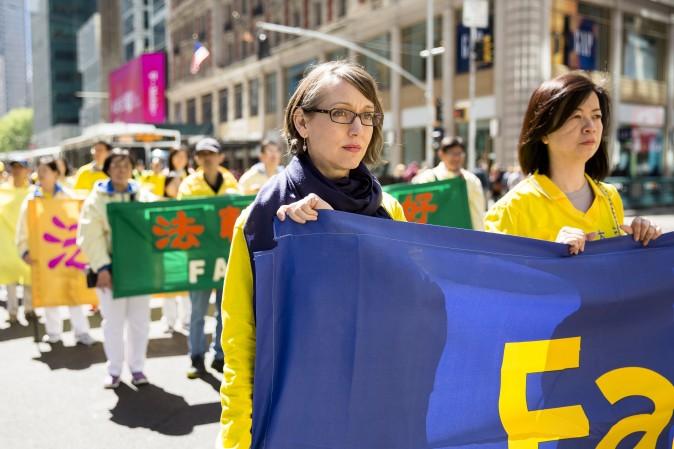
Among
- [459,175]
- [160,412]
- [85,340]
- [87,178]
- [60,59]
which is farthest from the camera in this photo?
[60,59]

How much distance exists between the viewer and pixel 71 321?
296 inches

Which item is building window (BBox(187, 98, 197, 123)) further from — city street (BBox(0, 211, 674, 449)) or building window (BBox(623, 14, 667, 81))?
city street (BBox(0, 211, 674, 449))

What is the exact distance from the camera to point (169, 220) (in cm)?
645

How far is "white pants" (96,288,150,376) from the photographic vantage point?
5758mm

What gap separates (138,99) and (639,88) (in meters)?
43.2

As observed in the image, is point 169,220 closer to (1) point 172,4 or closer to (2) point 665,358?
(2) point 665,358

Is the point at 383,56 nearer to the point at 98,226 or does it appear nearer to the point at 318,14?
the point at 318,14

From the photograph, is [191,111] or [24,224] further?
[191,111]

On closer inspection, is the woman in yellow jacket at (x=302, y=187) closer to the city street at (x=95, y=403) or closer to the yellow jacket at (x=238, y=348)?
the yellow jacket at (x=238, y=348)

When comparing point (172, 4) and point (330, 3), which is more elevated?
point (172, 4)

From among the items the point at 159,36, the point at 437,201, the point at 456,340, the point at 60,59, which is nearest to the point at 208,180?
the point at 437,201

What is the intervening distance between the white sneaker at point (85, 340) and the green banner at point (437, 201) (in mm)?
3598

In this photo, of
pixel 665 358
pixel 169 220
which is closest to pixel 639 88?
pixel 169 220

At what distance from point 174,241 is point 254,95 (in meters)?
39.4
